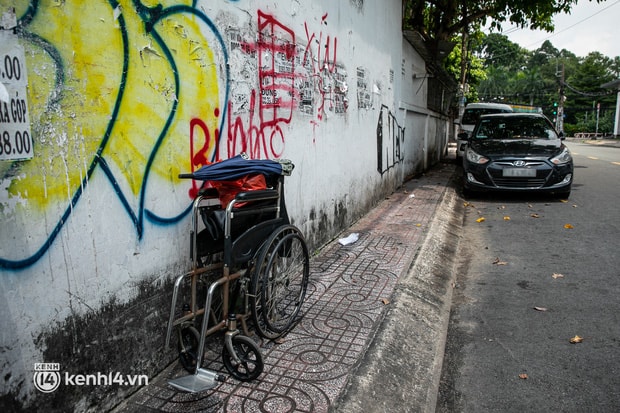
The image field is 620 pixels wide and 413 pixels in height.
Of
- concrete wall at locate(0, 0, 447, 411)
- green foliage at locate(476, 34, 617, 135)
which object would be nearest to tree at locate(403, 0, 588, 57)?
concrete wall at locate(0, 0, 447, 411)

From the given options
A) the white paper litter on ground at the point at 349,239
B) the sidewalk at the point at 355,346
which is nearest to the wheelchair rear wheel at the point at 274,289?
the sidewalk at the point at 355,346

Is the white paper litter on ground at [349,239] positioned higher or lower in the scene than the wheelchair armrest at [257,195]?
lower

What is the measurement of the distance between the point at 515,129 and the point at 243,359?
8.66m

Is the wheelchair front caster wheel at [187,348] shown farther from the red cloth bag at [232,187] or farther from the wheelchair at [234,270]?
the red cloth bag at [232,187]

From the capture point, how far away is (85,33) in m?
1.96

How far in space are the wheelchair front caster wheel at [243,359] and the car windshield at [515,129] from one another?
828 cm

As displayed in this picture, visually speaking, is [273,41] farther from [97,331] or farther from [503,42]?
[503,42]

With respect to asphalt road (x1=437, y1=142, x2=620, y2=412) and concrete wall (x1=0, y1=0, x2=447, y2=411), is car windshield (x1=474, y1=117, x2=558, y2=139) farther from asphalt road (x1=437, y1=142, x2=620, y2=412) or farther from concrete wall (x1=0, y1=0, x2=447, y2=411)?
concrete wall (x1=0, y1=0, x2=447, y2=411)

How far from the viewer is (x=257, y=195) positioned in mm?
2551

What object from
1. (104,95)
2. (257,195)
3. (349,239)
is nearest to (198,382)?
(257,195)

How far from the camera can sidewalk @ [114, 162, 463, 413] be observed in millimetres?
2307

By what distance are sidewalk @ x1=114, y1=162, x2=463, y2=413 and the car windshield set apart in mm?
4969

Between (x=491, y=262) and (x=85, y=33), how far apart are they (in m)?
4.55

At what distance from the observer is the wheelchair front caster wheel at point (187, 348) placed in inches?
96.1
